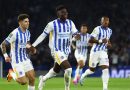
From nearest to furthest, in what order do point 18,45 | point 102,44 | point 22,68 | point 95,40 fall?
point 22,68 → point 18,45 → point 95,40 → point 102,44

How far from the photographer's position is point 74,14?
38062 millimetres

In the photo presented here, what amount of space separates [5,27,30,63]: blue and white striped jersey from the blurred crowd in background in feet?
67.7

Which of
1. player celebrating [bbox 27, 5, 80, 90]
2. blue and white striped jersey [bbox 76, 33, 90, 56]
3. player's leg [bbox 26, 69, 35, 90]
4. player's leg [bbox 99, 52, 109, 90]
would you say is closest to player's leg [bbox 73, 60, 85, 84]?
blue and white striped jersey [bbox 76, 33, 90, 56]

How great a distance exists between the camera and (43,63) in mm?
34594

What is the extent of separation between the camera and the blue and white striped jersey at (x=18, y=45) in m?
14.7

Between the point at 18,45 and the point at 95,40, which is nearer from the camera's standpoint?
the point at 18,45

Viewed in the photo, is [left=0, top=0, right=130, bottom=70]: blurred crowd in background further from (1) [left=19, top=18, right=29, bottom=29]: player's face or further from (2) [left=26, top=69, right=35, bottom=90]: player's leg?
(2) [left=26, top=69, right=35, bottom=90]: player's leg

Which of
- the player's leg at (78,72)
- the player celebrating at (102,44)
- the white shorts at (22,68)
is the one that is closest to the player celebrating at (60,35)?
the white shorts at (22,68)

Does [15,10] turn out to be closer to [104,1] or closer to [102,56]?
[104,1]

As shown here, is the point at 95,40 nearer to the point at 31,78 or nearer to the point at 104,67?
the point at 104,67

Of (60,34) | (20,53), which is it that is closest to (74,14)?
(60,34)

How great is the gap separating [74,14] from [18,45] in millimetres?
23453

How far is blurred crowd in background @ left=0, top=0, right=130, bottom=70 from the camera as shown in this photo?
36.7 m

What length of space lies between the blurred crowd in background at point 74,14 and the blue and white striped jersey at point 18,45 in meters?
20.6
